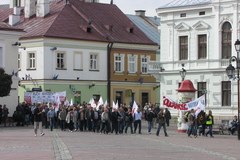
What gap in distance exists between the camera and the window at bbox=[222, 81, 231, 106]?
55.2 meters

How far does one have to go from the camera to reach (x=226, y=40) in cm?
5584

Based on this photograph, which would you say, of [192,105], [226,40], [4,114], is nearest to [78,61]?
[226,40]

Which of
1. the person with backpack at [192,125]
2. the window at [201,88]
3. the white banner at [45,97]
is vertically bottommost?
the person with backpack at [192,125]

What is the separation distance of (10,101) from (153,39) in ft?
95.6

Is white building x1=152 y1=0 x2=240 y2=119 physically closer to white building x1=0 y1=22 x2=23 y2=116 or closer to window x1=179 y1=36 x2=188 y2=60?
window x1=179 y1=36 x2=188 y2=60

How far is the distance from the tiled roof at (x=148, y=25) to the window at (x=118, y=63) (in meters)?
8.14

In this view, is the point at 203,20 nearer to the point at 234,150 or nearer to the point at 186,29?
the point at 186,29

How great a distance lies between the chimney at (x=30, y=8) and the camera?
249ft

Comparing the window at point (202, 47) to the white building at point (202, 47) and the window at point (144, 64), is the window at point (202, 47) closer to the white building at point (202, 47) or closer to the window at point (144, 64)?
the white building at point (202, 47)

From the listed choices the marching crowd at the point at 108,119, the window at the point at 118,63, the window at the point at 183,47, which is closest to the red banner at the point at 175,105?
the marching crowd at the point at 108,119

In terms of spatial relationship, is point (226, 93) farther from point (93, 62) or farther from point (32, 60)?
point (32, 60)

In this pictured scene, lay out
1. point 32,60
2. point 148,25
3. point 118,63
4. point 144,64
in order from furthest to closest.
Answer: point 148,25
point 144,64
point 118,63
point 32,60

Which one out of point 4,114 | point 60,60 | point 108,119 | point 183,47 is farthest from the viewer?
point 60,60

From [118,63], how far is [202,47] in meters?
19.3
